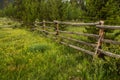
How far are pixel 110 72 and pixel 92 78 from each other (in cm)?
65

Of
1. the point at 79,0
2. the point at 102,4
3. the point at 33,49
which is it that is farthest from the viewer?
the point at 79,0

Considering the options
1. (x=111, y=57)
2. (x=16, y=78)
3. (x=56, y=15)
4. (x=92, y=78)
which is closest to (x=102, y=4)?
(x=111, y=57)

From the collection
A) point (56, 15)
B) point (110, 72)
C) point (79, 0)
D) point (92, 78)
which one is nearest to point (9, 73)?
point (92, 78)

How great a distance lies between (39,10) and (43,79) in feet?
75.1

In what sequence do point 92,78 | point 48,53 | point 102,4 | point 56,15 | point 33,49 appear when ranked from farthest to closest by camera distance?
point 56,15 < point 102,4 < point 33,49 < point 48,53 < point 92,78

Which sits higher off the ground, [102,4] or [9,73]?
[102,4]

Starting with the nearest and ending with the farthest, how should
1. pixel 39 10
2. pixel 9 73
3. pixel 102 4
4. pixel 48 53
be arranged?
1. pixel 9 73
2. pixel 48 53
3. pixel 102 4
4. pixel 39 10

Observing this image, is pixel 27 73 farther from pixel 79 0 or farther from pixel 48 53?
pixel 79 0

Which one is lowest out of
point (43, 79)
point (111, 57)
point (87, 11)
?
point (43, 79)

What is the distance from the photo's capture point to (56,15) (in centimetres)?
2108

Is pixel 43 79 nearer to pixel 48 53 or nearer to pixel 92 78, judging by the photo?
pixel 92 78

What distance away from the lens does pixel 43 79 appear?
→ 219 inches

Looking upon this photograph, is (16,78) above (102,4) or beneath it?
beneath

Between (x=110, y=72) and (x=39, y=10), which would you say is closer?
(x=110, y=72)
